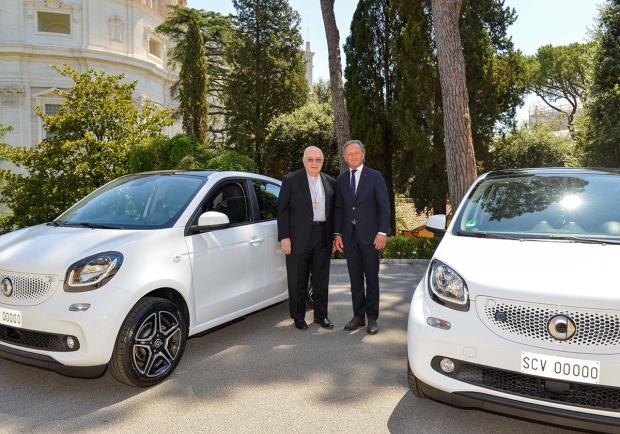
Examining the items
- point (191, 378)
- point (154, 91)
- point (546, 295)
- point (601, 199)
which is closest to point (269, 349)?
point (191, 378)

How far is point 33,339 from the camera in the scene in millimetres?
3633

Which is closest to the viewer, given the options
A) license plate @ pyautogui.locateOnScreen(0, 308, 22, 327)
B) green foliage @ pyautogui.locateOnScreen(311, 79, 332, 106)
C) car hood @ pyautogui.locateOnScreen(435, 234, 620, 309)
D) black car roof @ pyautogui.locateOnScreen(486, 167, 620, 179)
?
car hood @ pyautogui.locateOnScreen(435, 234, 620, 309)

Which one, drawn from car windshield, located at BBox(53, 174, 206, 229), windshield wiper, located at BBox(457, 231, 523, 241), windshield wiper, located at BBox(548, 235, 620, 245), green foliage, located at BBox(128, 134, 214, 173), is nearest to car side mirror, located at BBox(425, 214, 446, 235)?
windshield wiper, located at BBox(457, 231, 523, 241)

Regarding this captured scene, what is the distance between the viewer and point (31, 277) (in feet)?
11.9

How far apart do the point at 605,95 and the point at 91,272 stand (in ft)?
65.4

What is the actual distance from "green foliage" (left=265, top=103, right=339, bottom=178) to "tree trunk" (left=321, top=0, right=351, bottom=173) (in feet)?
26.1

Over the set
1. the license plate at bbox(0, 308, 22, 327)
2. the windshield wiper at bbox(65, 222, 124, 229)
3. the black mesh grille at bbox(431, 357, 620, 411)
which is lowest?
the black mesh grille at bbox(431, 357, 620, 411)

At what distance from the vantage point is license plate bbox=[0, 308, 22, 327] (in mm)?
3592

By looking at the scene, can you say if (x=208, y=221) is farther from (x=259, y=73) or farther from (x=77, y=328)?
(x=259, y=73)

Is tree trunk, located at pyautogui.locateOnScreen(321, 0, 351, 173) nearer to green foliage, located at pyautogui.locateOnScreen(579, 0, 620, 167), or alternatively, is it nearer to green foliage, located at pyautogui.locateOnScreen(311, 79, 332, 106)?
green foliage, located at pyautogui.locateOnScreen(579, 0, 620, 167)

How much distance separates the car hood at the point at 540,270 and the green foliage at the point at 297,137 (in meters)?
18.3

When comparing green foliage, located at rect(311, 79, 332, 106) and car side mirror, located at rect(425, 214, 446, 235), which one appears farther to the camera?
green foliage, located at rect(311, 79, 332, 106)

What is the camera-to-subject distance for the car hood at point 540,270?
2.85 meters

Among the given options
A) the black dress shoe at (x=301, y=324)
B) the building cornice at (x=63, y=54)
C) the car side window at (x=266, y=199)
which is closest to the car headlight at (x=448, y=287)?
the black dress shoe at (x=301, y=324)
